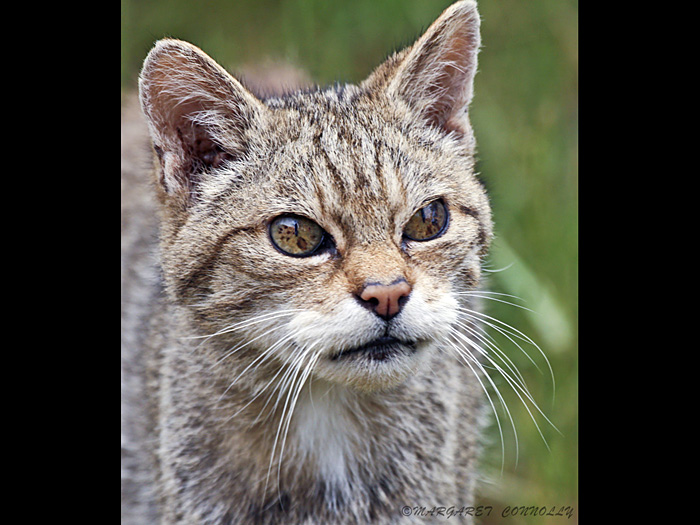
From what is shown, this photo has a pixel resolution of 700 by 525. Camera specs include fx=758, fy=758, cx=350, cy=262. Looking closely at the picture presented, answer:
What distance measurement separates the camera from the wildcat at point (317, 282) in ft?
9.52

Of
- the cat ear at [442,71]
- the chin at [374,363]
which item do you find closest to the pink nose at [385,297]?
the chin at [374,363]

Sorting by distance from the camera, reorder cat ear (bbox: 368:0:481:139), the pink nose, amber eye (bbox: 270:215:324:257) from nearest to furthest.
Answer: the pink nose < amber eye (bbox: 270:215:324:257) < cat ear (bbox: 368:0:481:139)

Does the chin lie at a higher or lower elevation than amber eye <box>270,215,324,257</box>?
lower

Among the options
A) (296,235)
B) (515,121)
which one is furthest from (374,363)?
(515,121)

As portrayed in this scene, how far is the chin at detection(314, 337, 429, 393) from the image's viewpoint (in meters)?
2.85

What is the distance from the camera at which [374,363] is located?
2863mm

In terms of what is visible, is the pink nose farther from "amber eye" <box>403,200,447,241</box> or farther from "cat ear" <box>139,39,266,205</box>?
"cat ear" <box>139,39,266,205</box>

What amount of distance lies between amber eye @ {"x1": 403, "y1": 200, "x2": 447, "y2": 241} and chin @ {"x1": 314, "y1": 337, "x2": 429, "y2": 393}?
1.52ft

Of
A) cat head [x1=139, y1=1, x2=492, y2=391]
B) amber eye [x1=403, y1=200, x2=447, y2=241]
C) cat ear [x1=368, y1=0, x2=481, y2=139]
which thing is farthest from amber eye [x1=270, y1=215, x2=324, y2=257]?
cat ear [x1=368, y1=0, x2=481, y2=139]

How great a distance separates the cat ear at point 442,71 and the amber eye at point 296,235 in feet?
2.65

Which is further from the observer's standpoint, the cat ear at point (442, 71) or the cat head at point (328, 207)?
the cat ear at point (442, 71)

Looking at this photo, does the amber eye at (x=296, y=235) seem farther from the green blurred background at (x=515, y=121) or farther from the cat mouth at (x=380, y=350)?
the green blurred background at (x=515, y=121)

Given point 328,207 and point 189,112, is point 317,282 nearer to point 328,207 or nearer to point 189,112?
point 328,207
